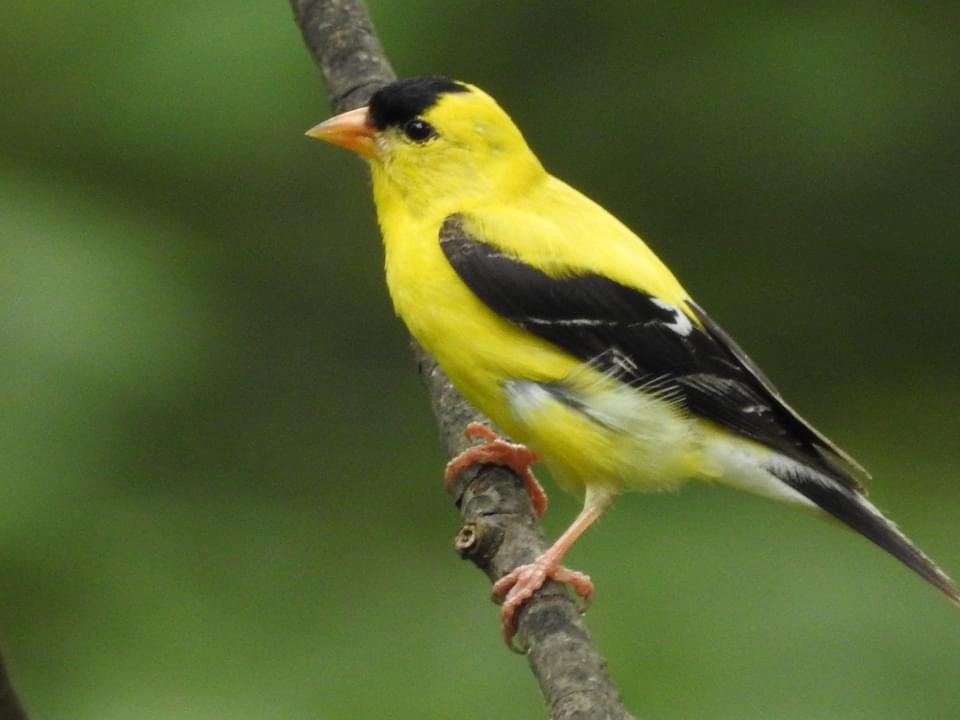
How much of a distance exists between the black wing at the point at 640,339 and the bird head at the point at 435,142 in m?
0.18

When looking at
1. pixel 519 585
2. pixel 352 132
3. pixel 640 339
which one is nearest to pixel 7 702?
pixel 519 585

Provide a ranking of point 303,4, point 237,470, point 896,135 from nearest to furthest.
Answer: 1. point 303,4
2. point 237,470
3. point 896,135

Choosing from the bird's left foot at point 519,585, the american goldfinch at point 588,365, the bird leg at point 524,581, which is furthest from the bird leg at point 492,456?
the bird's left foot at point 519,585

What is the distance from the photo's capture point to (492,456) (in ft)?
11.8

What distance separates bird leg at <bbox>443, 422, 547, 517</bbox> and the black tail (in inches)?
18.3

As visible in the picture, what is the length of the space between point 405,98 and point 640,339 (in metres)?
0.67

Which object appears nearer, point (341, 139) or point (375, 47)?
point (341, 139)

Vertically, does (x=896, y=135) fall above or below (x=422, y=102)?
below

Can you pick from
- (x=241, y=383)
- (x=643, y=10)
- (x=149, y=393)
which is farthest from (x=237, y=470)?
(x=643, y=10)

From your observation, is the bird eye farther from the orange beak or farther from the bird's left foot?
the bird's left foot

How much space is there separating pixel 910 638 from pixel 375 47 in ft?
5.58

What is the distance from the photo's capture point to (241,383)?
504cm

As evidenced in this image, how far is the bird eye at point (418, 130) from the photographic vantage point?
376 cm

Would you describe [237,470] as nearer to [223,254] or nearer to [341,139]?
[223,254]
